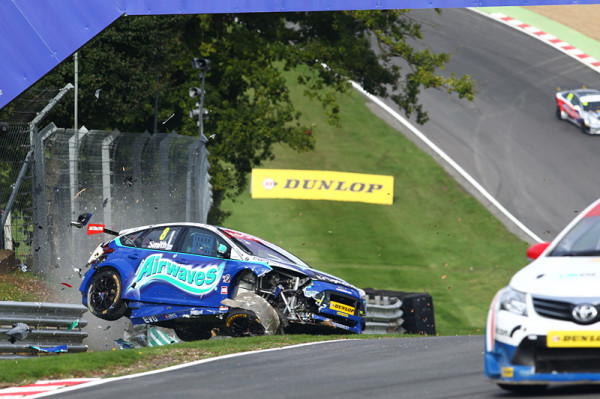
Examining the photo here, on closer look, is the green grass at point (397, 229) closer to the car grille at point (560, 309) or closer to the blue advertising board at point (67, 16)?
the blue advertising board at point (67, 16)

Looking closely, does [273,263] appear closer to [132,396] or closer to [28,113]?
[132,396]

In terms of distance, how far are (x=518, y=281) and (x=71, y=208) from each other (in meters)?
12.5

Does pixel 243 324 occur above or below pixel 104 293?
below

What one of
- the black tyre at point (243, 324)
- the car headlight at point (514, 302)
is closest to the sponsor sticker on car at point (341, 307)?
the black tyre at point (243, 324)

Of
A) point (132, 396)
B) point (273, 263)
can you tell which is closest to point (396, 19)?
point (273, 263)

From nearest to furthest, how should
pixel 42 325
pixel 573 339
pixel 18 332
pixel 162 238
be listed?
1. pixel 573 339
2. pixel 18 332
3. pixel 42 325
4. pixel 162 238

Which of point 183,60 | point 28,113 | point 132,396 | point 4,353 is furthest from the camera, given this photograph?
point 183,60

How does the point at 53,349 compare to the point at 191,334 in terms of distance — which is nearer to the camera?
the point at 53,349

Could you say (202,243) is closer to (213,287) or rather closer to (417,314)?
(213,287)

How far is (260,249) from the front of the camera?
1404 cm

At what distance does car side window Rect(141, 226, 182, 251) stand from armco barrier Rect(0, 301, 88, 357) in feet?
4.30

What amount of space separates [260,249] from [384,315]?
4.79 meters

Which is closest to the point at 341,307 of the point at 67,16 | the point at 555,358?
the point at 555,358

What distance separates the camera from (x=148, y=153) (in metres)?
18.3
